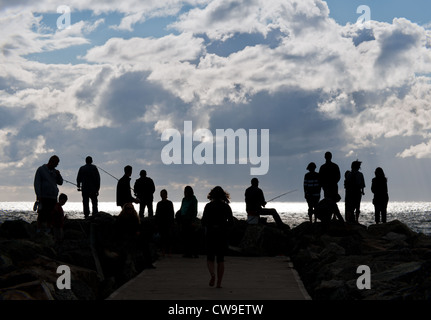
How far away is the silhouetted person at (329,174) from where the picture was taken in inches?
782

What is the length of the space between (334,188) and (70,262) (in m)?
8.60

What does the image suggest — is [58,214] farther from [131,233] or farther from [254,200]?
[254,200]

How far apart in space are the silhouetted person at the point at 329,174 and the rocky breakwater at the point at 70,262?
6139 mm

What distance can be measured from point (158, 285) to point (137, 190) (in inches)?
360

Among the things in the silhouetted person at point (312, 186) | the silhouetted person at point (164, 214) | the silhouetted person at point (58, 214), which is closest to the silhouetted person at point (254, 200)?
the silhouetted person at point (312, 186)

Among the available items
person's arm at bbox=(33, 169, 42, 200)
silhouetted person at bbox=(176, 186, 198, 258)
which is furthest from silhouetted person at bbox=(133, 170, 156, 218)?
person's arm at bbox=(33, 169, 42, 200)

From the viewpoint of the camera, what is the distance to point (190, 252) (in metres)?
19.0

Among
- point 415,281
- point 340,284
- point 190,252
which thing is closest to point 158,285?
point 340,284

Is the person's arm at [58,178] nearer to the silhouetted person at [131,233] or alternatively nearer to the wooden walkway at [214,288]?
the silhouetted person at [131,233]

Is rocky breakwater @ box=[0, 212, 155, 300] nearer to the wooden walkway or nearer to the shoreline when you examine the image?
the shoreline

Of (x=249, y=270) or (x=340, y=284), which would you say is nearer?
(x=340, y=284)

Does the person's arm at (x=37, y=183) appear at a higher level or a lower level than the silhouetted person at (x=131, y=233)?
higher

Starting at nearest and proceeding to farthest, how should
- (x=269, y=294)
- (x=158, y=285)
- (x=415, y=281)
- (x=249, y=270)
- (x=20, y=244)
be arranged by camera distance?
(x=415, y=281) < (x=269, y=294) < (x=158, y=285) < (x=20, y=244) < (x=249, y=270)

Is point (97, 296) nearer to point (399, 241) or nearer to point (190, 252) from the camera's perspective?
point (190, 252)
